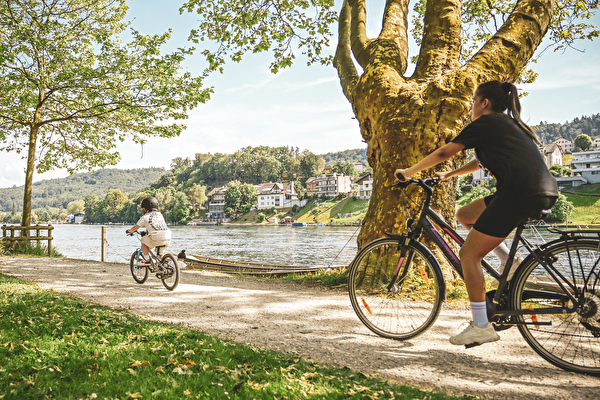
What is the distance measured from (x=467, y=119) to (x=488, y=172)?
325 centimetres

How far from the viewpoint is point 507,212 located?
283cm

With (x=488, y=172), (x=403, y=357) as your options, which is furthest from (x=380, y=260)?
(x=488, y=172)

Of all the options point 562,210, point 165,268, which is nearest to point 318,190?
point 562,210

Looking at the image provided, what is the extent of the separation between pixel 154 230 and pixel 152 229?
38mm

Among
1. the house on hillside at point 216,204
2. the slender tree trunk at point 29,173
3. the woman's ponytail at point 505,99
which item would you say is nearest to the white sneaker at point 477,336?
the woman's ponytail at point 505,99

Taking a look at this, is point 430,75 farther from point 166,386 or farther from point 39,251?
point 39,251

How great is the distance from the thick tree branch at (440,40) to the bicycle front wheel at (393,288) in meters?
4.04

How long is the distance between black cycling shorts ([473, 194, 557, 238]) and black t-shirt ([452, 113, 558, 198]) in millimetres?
44

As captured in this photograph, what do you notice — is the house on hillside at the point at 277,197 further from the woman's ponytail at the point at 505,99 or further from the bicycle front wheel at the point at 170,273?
the woman's ponytail at the point at 505,99

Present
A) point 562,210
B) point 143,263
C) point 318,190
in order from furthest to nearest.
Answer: point 318,190, point 562,210, point 143,263

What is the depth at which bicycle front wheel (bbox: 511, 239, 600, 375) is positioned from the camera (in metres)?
2.81

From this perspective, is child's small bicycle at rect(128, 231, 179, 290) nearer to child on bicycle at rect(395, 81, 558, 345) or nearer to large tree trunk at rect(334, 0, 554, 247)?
large tree trunk at rect(334, 0, 554, 247)

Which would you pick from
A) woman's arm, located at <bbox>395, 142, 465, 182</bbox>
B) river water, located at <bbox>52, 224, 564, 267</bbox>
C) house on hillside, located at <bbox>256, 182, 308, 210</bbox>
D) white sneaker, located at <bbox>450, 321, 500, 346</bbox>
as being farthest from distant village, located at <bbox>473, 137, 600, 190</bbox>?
white sneaker, located at <bbox>450, 321, 500, 346</bbox>

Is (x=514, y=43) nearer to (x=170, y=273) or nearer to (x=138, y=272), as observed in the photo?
(x=170, y=273)
